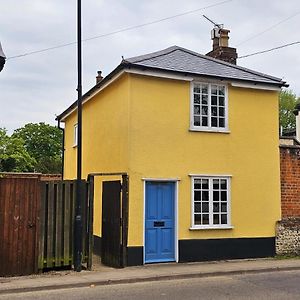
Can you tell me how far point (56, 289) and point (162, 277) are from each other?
2.49 metres

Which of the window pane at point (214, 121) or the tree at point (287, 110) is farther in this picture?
the tree at point (287, 110)

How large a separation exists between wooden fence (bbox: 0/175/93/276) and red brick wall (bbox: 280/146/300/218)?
6.21 metres

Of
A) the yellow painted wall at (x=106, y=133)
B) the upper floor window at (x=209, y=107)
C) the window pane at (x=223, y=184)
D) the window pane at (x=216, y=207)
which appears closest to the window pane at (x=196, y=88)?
the upper floor window at (x=209, y=107)

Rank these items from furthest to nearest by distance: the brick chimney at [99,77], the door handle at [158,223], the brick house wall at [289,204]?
the brick chimney at [99,77] → the brick house wall at [289,204] → the door handle at [158,223]

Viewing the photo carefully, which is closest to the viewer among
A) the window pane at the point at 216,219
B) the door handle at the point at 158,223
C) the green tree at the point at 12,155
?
the door handle at the point at 158,223

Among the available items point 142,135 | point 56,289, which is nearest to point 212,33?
point 142,135

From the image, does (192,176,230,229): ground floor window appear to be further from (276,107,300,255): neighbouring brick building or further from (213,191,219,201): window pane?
(276,107,300,255): neighbouring brick building

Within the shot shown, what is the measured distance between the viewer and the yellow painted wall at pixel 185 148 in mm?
12344

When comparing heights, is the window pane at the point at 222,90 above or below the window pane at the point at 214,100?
above

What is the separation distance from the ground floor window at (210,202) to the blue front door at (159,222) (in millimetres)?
683

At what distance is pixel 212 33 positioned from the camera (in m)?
16.8

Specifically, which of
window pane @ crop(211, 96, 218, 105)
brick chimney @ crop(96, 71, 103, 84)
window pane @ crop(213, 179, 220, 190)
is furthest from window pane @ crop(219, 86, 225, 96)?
brick chimney @ crop(96, 71, 103, 84)

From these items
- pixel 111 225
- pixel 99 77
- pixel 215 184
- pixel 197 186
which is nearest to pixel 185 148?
pixel 197 186

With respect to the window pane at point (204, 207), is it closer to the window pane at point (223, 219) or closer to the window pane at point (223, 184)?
the window pane at point (223, 219)
